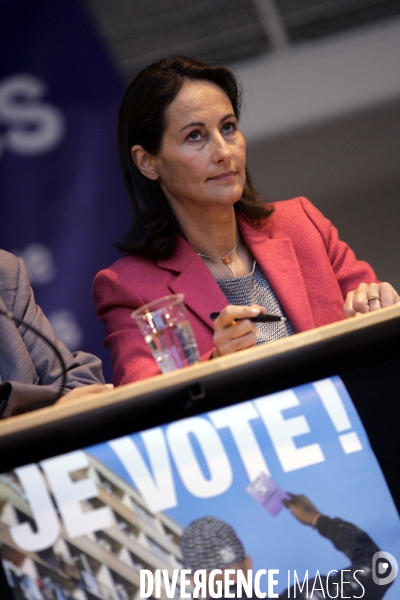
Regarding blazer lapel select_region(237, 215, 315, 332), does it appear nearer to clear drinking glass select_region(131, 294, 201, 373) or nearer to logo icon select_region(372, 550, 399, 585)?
clear drinking glass select_region(131, 294, 201, 373)

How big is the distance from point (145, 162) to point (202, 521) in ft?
4.49

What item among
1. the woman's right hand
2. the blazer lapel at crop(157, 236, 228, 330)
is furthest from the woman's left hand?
the blazer lapel at crop(157, 236, 228, 330)

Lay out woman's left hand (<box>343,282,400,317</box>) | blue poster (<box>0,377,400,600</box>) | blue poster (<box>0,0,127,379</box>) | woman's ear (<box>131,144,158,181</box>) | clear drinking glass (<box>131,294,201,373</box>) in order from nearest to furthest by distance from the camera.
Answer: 1. blue poster (<box>0,377,400,600</box>)
2. clear drinking glass (<box>131,294,201,373</box>)
3. woman's left hand (<box>343,282,400,317</box>)
4. woman's ear (<box>131,144,158,181</box>)
5. blue poster (<box>0,0,127,379</box>)

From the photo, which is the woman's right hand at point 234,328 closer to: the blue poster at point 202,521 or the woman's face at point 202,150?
the blue poster at point 202,521

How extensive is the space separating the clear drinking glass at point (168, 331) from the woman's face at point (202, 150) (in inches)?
33.8

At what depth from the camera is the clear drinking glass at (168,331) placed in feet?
4.61

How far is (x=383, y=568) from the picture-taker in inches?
50.8

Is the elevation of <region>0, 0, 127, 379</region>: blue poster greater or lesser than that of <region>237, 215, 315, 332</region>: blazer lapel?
greater

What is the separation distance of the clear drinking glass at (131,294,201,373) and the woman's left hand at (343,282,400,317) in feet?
1.55

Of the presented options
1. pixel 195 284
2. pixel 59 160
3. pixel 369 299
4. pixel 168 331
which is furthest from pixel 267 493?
pixel 59 160

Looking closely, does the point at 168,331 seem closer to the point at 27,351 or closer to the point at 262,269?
the point at 27,351

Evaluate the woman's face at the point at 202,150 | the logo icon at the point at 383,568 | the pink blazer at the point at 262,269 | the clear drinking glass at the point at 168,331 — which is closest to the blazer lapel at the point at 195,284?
the pink blazer at the point at 262,269

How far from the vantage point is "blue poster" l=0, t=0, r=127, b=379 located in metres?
3.08

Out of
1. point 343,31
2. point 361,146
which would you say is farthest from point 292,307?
point 343,31
